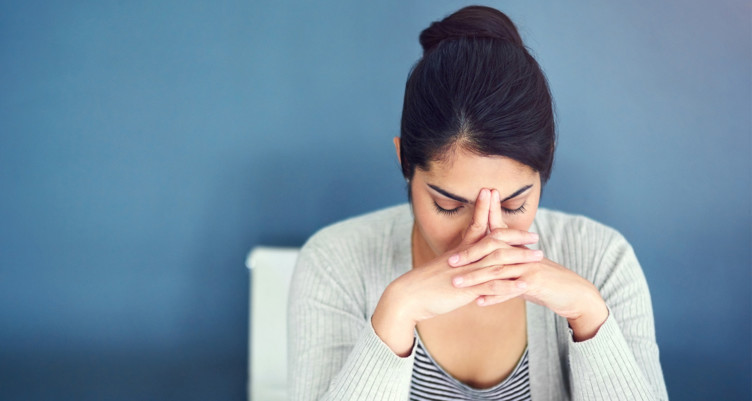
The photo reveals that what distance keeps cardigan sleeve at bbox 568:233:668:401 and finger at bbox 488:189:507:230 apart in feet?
0.88

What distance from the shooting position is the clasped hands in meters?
0.93

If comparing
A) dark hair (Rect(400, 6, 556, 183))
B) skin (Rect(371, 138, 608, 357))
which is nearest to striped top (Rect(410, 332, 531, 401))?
skin (Rect(371, 138, 608, 357))

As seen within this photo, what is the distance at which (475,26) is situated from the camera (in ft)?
3.35

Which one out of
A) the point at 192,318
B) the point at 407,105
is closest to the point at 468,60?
the point at 407,105

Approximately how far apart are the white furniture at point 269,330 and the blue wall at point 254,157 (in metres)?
0.12

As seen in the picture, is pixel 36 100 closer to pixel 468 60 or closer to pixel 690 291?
pixel 468 60

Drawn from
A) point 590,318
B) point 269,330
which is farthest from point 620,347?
point 269,330

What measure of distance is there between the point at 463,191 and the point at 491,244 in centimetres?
10

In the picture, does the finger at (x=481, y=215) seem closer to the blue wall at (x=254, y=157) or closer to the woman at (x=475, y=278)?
the woman at (x=475, y=278)

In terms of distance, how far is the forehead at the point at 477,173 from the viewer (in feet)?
2.98

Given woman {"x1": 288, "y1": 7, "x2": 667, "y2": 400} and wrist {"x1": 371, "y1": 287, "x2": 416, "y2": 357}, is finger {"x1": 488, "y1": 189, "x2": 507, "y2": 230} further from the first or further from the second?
wrist {"x1": 371, "y1": 287, "x2": 416, "y2": 357}

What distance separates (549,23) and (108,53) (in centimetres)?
119

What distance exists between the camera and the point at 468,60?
3.00 feet

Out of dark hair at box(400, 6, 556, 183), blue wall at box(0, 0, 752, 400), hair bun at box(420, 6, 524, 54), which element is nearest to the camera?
dark hair at box(400, 6, 556, 183)
